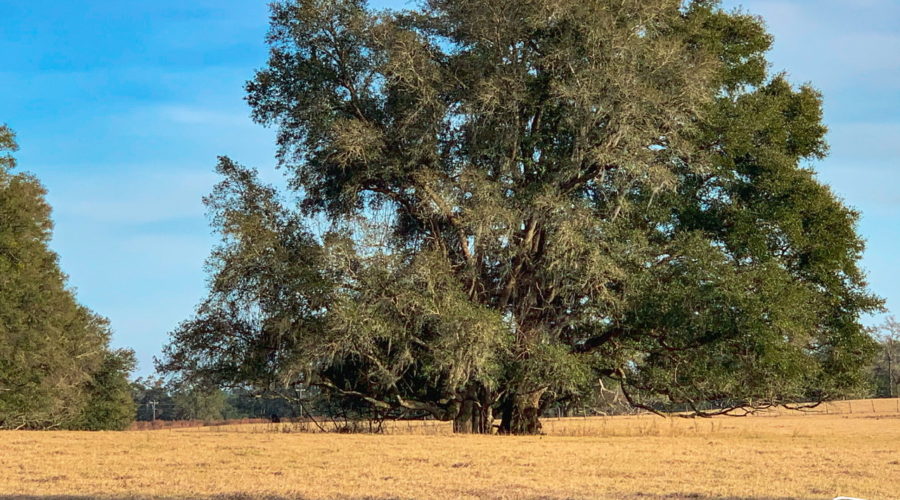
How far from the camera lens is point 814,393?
25.2 m

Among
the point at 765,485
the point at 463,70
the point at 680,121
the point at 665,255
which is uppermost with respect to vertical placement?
the point at 463,70

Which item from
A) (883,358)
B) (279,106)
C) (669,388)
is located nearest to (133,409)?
(279,106)

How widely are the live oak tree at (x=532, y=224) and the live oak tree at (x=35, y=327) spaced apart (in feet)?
42.0

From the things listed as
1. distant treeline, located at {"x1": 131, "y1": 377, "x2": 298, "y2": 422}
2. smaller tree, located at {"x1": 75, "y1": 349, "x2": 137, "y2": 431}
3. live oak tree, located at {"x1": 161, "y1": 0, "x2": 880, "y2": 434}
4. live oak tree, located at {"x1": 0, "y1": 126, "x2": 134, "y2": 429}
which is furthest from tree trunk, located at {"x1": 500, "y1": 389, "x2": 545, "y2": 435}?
distant treeline, located at {"x1": 131, "y1": 377, "x2": 298, "y2": 422}

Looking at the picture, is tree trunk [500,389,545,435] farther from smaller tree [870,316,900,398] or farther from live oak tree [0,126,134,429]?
smaller tree [870,316,900,398]

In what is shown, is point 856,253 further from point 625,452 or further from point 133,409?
point 133,409

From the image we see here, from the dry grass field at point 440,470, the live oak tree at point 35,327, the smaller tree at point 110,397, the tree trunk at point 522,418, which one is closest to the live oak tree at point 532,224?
the tree trunk at point 522,418

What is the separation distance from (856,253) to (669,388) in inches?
244

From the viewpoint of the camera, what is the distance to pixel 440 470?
1334cm

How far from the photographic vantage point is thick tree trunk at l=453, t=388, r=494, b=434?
25156 mm

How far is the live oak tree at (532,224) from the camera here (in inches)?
852

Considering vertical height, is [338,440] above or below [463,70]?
below

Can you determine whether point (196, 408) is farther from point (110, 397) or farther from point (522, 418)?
point (522, 418)

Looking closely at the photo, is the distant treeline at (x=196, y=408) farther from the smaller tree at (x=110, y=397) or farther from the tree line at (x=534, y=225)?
the tree line at (x=534, y=225)
